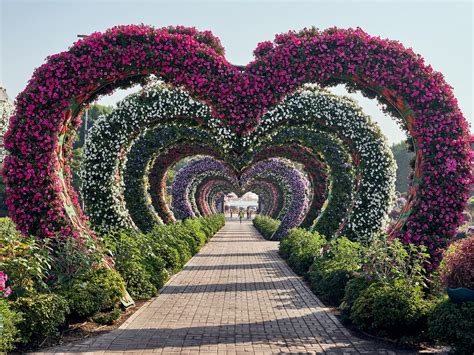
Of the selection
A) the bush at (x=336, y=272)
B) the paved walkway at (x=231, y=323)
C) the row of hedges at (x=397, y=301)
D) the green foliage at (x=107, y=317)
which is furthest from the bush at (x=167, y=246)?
the green foliage at (x=107, y=317)

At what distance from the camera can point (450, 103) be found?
28.2 feet

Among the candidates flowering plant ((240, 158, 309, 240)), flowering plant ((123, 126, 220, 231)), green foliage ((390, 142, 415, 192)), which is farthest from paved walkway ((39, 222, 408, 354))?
green foliage ((390, 142, 415, 192))

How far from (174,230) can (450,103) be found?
10674mm

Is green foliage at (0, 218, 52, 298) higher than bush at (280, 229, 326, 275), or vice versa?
→ green foliage at (0, 218, 52, 298)

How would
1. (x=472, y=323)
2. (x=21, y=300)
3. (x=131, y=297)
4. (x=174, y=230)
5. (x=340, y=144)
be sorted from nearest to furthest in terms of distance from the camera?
(x=472, y=323) → (x=21, y=300) → (x=131, y=297) → (x=340, y=144) → (x=174, y=230)

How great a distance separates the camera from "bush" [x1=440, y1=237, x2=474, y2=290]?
634cm

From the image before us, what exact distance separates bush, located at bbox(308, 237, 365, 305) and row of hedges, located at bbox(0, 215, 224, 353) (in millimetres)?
3026

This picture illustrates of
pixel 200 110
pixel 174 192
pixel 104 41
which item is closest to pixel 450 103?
pixel 104 41

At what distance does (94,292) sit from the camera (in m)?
7.80

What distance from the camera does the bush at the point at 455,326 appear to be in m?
5.65

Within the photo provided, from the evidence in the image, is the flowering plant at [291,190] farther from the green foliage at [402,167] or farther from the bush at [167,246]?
the green foliage at [402,167]

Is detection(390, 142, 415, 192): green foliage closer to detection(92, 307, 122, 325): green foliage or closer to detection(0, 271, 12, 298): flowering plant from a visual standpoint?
detection(92, 307, 122, 325): green foliage

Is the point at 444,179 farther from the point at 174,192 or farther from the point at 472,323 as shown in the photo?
the point at 174,192

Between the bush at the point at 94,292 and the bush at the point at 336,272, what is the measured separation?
3.53m
